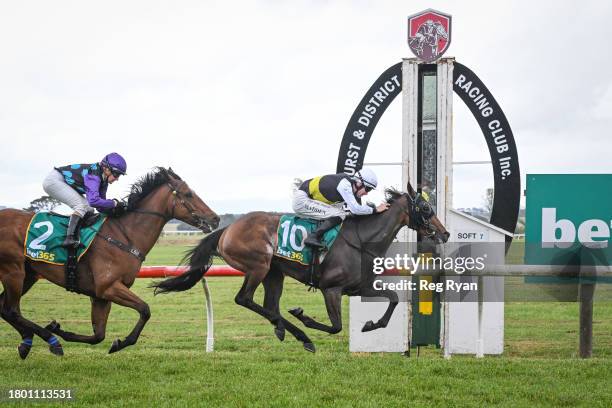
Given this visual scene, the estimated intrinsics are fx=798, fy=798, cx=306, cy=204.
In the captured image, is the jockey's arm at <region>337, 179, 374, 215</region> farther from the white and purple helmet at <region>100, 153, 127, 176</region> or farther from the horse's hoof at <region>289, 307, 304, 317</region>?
the white and purple helmet at <region>100, 153, 127, 176</region>


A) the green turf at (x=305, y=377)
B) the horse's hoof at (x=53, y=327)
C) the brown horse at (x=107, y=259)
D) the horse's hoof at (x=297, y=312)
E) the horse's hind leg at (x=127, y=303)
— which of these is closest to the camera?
the green turf at (x=305, y=377)

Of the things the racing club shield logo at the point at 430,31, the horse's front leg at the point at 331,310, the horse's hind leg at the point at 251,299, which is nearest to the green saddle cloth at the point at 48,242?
the horse's hind leg at the point at 251,299

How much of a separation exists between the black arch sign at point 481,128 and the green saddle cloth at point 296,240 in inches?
38.0

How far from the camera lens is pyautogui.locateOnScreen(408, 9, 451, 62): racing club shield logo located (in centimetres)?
802

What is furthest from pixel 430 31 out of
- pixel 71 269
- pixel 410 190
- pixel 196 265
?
pixel 71 269

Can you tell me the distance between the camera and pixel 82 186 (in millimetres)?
7133

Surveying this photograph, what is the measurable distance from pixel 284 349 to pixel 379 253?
1821 millimetres

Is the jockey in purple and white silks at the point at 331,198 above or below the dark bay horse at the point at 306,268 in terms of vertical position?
above

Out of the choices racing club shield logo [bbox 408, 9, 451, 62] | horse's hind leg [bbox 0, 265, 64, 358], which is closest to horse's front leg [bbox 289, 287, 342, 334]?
horse's hind leg [bbox 0, 265, 64, 358]

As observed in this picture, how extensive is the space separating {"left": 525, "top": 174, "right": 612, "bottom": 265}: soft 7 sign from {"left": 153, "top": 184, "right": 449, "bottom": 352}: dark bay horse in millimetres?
1210

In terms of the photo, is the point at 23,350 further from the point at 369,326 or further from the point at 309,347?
the point at 369,326

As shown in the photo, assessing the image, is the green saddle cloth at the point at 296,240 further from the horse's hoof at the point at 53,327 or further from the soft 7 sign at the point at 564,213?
the soft 7 sign at the point at 564,213

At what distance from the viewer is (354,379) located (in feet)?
20.7

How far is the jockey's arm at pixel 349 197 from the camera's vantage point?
7.28 m
